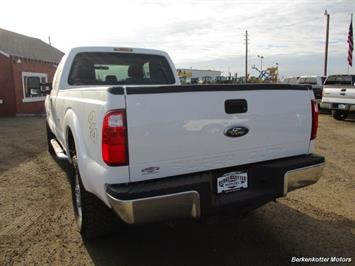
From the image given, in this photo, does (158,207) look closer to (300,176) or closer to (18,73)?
(300,176)

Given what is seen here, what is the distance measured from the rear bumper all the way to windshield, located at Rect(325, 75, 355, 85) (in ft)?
43.2

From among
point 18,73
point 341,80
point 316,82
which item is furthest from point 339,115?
point 18,73

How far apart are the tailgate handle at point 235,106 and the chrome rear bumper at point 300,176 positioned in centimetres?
76

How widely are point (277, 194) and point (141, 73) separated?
10.5ft

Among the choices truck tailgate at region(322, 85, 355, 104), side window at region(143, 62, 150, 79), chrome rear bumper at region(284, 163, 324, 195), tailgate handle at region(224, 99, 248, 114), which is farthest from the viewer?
truck tailgate at region(322, 85, 355, 104)

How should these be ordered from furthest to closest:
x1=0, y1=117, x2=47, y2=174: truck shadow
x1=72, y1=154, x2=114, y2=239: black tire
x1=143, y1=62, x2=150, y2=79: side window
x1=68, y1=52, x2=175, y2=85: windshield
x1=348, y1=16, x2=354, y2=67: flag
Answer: x1=348, y1=16, x2=354, y2=67: flag, x1=0, y1=117, x2=47, y2=174: truck shadow, x1=143, y1=62, x2=150, y2=79: side window, x1=68, y1=52, x2=175, y2=85: windshield, x1=72, y1=154, x2=114, y2=239: black tire

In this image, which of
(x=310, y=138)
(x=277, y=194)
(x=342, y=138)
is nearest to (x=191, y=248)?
(x=277, y=194)

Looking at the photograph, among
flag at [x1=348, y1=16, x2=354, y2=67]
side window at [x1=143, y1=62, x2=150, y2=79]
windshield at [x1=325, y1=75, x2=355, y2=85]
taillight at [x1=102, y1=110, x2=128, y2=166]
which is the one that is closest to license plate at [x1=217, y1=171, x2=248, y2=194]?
taillight at [x1=102, y1=110, x2=128, y2=166]

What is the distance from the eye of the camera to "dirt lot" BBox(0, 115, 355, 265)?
11.5 ft

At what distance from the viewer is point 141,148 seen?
2.80 meters

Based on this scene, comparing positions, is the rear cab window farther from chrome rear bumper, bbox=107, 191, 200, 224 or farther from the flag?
chrome rear bumper, bbox=107, 191, 200, 224

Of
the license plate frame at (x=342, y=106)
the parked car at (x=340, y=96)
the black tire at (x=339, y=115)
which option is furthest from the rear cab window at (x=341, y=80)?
the license plate frame at (x=342, y=106)

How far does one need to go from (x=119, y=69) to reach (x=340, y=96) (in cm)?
1096

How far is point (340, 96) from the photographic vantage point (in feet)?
45.9
